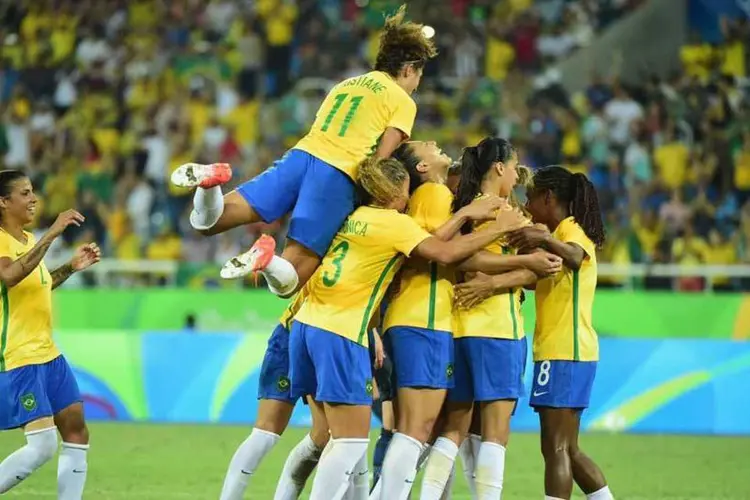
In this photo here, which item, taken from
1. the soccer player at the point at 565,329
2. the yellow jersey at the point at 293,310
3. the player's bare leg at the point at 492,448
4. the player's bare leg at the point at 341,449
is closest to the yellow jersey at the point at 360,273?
the player's bare leg at the point at 341,449

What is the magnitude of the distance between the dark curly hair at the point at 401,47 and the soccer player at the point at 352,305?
0.93 meters

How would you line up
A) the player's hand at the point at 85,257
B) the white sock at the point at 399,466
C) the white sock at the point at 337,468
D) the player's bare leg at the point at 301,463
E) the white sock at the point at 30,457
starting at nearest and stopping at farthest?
the white sock at the point at 337,468 < the white sock at the point at 399,466 < the player's bare leg at the point at 301,463 < the white sock at the point at 30,457 < the player's hand at the point at 85,257

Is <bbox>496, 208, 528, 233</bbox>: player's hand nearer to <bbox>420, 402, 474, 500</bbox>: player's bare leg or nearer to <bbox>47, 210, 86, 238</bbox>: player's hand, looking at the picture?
<bbox>420, 402, 474, 500</bbox>: player's bare leg

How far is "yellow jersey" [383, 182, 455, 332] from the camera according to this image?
8.11 meters

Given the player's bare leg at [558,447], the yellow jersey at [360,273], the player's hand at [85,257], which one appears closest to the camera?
the yellow jersey at [360,273]

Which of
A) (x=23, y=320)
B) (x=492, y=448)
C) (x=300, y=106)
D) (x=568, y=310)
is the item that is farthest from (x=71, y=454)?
(x=300, y=106)

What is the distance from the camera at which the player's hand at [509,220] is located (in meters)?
7.99

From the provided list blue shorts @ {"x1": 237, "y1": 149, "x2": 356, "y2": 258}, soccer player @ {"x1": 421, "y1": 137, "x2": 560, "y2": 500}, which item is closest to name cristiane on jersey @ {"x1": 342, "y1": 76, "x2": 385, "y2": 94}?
blue shorts @ {"x1": 237, "y1": 149, "x2": 356, "y2": 258}

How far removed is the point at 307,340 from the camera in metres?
7.75

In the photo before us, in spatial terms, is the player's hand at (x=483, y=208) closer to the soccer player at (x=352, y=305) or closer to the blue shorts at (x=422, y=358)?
the soccer player at (x=352, y=305)

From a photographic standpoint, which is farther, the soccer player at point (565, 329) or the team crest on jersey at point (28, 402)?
the team crest on jersey at point (28, 402)

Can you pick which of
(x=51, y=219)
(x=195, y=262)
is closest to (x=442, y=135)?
(x=195, y=262)

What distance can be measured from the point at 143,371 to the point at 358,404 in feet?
28.4

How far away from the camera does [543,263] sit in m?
8.03
